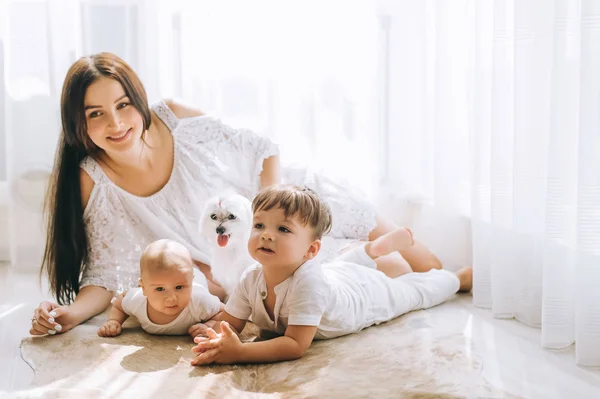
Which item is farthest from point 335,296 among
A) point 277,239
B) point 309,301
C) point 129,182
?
point 129,182

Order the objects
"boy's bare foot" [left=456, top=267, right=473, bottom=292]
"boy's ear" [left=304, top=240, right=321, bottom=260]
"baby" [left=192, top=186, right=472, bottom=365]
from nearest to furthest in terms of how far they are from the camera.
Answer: "baby" [left=192, top=186, right=472, bottom=365] → "boy's ear" [left=304, top=240, right=321, bottom=260] → "boy's bare foot" [left=456, top=267, right=473, bottom=292]

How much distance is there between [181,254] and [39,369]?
0.42 metres

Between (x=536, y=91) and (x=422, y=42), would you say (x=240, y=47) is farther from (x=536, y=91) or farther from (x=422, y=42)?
(x=536, y=91)

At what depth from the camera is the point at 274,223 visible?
175cm

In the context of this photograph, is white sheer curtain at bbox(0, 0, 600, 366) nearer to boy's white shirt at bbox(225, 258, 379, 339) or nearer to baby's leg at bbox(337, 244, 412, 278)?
baby's leg at bbox(337, 244, 412, 278)

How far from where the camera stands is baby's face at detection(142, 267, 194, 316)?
6.02 ft

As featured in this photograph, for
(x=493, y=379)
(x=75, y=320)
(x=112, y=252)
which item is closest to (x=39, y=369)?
(x=75, y=320)

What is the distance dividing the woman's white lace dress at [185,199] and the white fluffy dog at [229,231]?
237mm

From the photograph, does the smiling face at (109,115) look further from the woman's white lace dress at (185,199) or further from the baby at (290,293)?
the baby at (290,293)

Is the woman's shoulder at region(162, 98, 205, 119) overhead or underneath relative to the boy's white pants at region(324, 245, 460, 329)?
overhead

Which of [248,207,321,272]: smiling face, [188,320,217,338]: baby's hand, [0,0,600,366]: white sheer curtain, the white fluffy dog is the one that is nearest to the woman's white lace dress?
[0,0,600,366]: white sheer curtain

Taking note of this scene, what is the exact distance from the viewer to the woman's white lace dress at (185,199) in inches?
87.9

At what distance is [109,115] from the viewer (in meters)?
2.11

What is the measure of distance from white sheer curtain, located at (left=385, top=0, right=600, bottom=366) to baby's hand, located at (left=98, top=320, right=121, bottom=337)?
104cm
